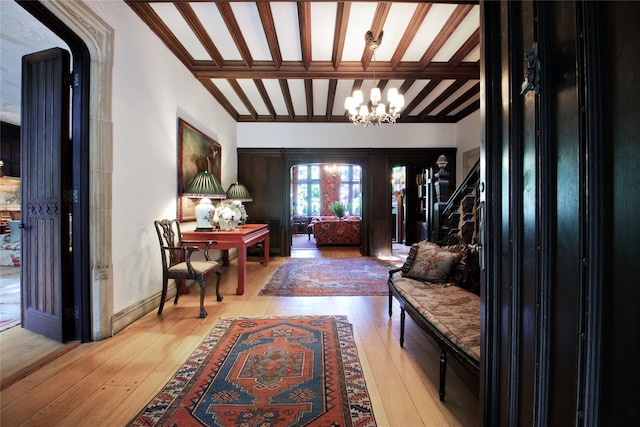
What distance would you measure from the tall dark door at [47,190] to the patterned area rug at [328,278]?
2099 mm

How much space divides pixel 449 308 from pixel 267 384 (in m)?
1.37

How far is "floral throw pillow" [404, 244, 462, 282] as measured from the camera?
2.59 meters

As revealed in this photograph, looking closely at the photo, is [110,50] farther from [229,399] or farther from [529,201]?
[529,201]

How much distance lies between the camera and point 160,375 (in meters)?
1.93

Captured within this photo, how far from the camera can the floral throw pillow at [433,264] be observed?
8.50 feet

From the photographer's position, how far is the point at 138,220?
2.98 m

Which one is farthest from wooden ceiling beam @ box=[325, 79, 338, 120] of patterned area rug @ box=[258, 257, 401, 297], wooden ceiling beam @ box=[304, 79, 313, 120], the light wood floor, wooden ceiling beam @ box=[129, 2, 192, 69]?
the light wood floor

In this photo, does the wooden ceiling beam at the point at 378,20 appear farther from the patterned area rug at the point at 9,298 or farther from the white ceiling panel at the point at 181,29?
the patterned area rug at the point at 9,298

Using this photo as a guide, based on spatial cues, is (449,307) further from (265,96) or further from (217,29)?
(265,96)

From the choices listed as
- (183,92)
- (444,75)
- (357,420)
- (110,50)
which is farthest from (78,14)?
(444,75)

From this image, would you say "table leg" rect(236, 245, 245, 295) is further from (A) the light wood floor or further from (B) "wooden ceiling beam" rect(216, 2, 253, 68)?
(B) "wooden ceiling beam" rect(216, 2, 253, 68)

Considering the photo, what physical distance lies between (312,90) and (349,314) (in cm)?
409

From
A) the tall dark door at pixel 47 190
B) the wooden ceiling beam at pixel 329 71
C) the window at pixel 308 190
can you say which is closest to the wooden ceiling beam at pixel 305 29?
the wooden ceiling beam at pixel 329 71

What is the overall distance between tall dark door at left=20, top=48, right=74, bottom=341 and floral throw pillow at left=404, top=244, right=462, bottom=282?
316cm
